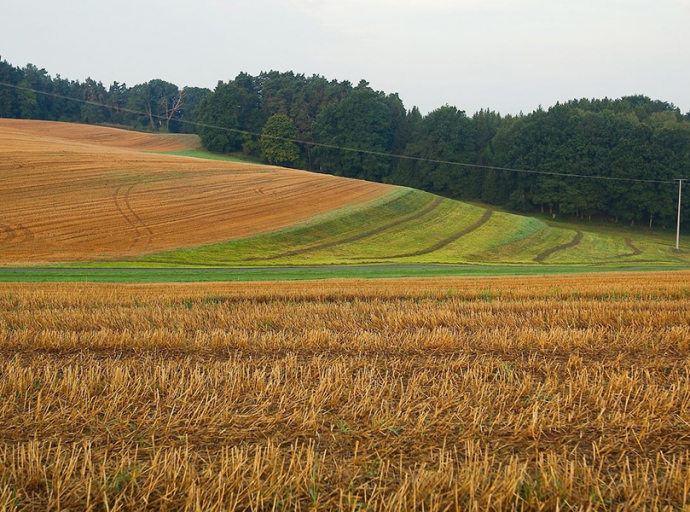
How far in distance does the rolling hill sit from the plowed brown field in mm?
141

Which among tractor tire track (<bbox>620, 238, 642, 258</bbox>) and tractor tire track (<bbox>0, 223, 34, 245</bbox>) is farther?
tractor tire track (<bbox>620, 238, 642, 258</bbox>)

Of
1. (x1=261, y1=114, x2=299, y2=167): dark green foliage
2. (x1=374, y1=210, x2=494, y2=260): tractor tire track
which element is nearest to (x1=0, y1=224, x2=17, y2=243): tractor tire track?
(x1=374, y1=210, x2=494, y2=260): tractor tire track

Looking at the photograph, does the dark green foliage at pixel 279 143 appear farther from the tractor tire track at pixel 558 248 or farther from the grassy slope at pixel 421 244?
the tractor tire track at pixel 558 248

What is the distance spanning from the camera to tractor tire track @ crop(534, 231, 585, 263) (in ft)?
175

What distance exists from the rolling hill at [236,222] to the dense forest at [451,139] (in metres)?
11.0

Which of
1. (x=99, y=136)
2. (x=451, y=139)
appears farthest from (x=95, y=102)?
(x=451, y=139)

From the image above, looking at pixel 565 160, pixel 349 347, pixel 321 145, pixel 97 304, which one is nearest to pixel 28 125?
pixel 321 145

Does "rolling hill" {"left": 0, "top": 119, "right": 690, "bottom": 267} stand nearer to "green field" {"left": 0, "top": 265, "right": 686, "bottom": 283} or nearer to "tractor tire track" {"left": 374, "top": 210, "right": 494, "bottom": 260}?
"tractor tire track" {"left": 374, "top": 210, "right": 494, "bottom": 260}

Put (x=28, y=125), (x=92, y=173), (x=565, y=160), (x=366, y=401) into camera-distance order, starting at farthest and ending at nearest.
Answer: (x=28, y=125) < (x=565, y=160) < (x=92, y=173) < (x=366, y=401)

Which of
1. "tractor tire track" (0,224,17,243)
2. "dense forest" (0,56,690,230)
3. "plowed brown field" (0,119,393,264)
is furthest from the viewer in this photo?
"dense forest" (0,56,690,230)

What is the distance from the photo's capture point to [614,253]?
5791 cm

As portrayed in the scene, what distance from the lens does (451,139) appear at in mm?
100625

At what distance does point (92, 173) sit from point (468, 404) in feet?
188

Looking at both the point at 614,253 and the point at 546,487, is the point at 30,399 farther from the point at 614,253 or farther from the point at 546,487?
the point at 614,253
